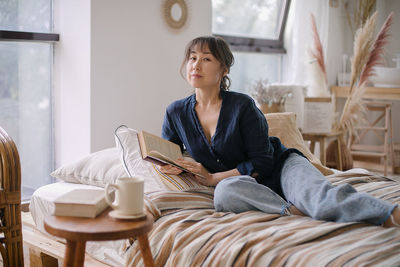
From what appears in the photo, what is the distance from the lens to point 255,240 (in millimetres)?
1530

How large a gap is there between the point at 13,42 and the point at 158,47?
91 centimetres

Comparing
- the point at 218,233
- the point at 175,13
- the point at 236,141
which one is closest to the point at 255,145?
the point at 236,141

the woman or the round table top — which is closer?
the round table top

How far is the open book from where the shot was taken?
186 cm

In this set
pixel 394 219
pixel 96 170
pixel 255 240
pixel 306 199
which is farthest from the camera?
pixel 96 170

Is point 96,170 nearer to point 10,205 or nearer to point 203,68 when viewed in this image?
point 10,205

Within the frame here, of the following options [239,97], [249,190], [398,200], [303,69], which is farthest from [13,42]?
[303,69]

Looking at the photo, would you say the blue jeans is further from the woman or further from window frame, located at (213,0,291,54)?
window frame, located at (213,0,291,54)

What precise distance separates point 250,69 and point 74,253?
3.56m

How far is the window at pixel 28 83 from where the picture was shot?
286 centimetres

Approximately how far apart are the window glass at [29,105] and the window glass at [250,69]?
6.21 feet

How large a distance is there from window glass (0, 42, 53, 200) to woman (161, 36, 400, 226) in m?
1.08

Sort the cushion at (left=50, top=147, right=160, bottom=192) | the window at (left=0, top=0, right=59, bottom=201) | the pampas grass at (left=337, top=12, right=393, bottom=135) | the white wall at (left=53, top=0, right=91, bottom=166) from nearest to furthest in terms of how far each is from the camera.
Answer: the cushion at (left=50, top=147, right=160, bottom=192), the window at (left=0, top=0, right=59, bottom=201), the white wall at (left=53, top=0, right=91, bottom=166), the pampas grass at (left=337, top=12, right=393, bottom=135)

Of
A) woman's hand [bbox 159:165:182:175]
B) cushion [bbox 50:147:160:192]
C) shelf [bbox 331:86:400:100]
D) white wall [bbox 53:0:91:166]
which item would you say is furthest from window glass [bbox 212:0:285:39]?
woman's hand [bbox 159:165:182:175]
